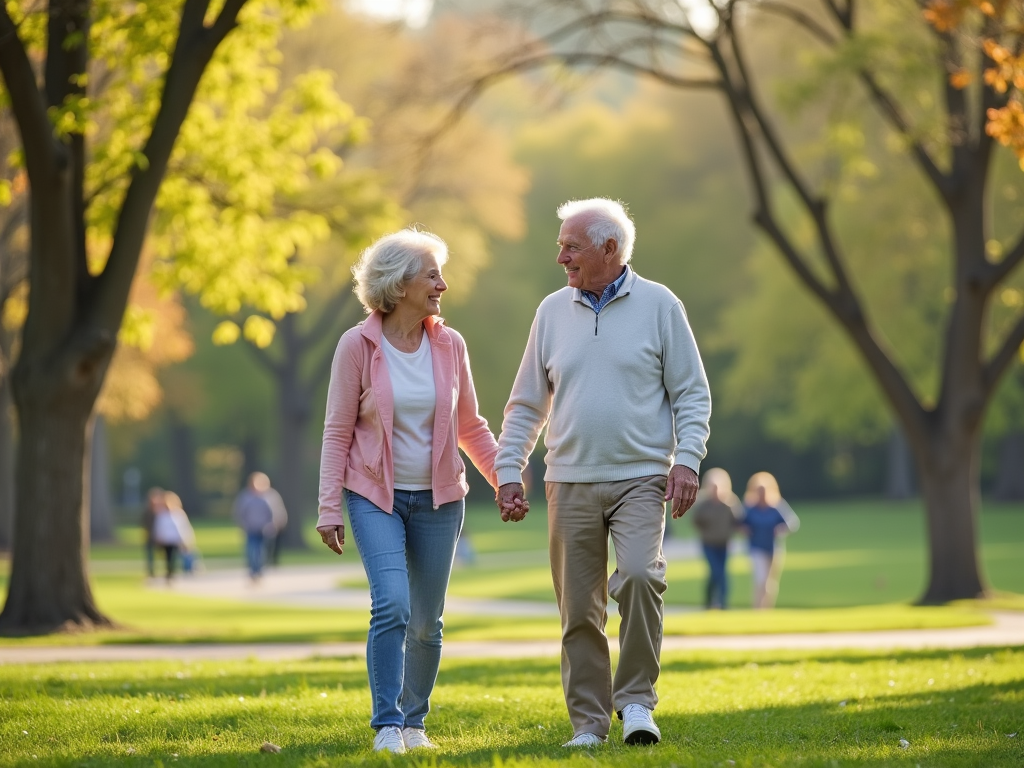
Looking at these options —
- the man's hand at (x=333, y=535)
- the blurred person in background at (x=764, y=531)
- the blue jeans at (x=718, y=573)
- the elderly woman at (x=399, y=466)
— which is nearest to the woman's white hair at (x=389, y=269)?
the elderly woman at (x=399, y=466)

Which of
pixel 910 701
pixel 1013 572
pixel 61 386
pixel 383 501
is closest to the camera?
pixel 383 501

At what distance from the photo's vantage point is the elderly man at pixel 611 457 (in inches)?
232

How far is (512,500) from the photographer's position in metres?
5.98

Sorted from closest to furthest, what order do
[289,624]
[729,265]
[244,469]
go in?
[289,624]
[729,265]
[244,469]

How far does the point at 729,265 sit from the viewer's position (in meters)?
56.6

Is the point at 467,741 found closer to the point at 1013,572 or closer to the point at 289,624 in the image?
the point at 289,624

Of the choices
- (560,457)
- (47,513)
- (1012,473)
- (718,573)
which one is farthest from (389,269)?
(1012,473)

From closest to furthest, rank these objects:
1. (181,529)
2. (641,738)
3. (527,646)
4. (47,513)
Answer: (641,738), (527,646), (47,513), (181,529)

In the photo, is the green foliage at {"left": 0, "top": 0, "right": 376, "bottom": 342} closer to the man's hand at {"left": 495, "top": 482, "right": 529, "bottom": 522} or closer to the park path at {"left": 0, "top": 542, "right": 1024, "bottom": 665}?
the park path at {"left": 0, "top": 542, "right": 1024, "bottom": 665}

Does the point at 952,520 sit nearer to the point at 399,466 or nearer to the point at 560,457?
the point at 560,457

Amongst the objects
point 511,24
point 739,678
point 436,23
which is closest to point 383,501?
point 739,678

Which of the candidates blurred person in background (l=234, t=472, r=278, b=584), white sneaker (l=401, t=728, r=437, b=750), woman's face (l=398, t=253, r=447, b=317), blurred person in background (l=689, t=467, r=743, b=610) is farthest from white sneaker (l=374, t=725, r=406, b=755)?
blurred person in background (l=234, t=472, r=278, b=584)

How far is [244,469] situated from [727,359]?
21.9 meters

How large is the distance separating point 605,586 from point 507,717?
1220 mm
